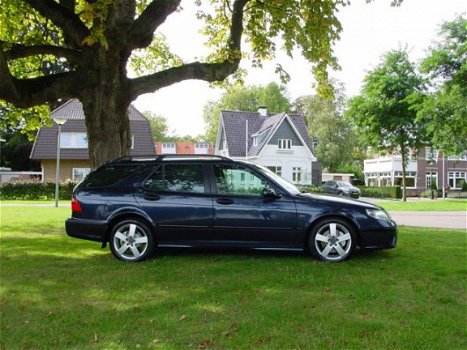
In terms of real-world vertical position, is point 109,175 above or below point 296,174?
below

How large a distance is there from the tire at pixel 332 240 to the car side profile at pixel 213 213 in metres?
0.02

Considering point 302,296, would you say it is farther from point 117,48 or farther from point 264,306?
point 117,48

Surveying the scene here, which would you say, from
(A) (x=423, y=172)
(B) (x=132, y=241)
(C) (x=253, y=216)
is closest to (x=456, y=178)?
(A) (x=423, y=172)

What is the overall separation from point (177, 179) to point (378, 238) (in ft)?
10.8

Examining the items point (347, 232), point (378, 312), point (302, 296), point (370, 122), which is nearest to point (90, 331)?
point (302, 296)

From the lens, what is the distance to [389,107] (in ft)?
116

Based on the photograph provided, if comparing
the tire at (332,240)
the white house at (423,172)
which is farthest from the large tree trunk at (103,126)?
the white house at (423,172)

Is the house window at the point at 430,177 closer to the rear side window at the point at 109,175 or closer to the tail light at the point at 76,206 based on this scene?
the rear side window at the point at 109,175

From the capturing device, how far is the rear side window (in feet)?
26.1

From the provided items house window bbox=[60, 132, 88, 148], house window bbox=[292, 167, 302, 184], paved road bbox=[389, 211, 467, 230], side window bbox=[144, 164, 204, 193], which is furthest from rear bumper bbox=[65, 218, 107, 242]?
house window bbox=[292, 167, 302, 184]

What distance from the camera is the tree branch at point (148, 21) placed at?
10414mm

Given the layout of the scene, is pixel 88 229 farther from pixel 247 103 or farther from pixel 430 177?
pixel 247 103

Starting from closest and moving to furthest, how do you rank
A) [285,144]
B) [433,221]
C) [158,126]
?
[433,221], [285,144], [158,126]

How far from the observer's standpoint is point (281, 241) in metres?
7.45
